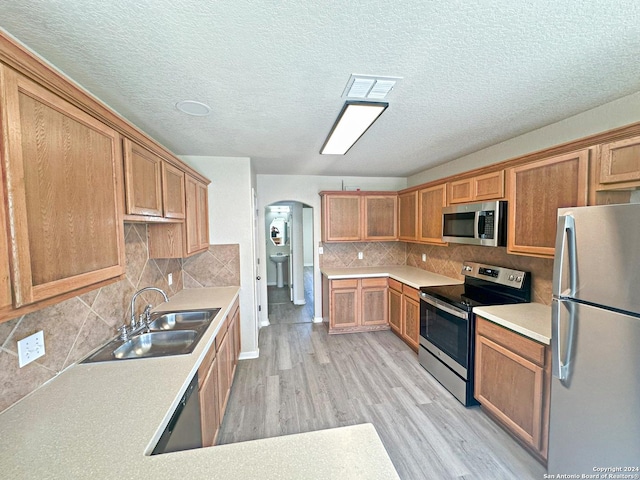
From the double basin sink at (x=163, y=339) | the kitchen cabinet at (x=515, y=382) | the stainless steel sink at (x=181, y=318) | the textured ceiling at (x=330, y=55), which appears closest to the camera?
→ the textured ceiling at (x=330, y=55)

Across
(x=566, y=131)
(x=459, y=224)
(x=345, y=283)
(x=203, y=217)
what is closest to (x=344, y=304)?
(x=345, y=283)

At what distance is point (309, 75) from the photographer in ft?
4.56

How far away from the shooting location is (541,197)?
190 centimetres

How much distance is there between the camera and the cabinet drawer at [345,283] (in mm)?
3678

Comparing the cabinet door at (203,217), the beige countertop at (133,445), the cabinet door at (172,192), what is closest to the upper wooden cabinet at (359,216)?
the cabinet door at (203,217)

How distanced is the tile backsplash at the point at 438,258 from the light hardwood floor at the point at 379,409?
1.21 meters

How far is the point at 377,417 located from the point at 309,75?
8.48 ft

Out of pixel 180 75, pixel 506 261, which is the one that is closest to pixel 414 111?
pixel 180 75

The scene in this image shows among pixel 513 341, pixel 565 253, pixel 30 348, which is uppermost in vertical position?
pixel 565 253

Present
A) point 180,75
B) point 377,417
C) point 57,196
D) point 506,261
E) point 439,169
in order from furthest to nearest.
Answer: point 439,169 < point 506,261 < point 377,417 < point 180,75 < point 57,196

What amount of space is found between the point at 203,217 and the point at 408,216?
2817mm

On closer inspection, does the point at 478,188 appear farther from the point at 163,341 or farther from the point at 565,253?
the point at 163,341

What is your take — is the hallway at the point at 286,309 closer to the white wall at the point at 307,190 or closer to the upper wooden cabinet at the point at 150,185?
the white wall at the point at 307,190

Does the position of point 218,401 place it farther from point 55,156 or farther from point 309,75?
point 309,75
